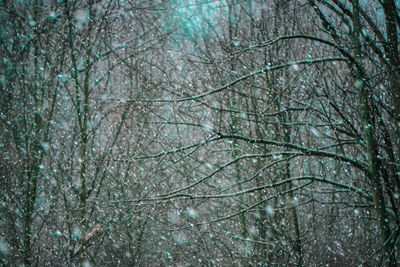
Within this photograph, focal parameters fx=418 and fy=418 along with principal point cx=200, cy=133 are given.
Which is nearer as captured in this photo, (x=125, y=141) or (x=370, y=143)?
(x=370, y=143)

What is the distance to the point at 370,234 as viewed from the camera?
8500 millimetres

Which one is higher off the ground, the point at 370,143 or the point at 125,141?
the point at 125,141

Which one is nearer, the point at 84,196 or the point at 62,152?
the point at 84,196

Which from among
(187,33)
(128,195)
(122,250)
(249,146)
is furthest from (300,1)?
(122,250)

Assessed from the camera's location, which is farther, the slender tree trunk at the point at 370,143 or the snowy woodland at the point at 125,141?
the snowy woodland at the point at 125,141

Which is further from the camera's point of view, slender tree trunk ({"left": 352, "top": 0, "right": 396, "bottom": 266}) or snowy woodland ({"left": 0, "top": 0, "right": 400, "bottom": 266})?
snowy woodland ({"left": 0, "top": 0, "right": 400, "bottom": 266})

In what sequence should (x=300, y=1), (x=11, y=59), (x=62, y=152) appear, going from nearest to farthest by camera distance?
(x=300, y=1) → (x=62, y=152) → (x=11, y=59)

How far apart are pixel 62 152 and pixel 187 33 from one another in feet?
10.7

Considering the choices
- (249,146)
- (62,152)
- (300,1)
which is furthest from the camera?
(62,152)

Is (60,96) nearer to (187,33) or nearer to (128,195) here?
(128,195)

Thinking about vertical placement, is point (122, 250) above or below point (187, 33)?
below

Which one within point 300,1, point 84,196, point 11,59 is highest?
point 11,59

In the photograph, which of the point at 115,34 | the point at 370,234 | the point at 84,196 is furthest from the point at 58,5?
the point at 370,234

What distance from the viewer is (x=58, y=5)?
8.69 meters
